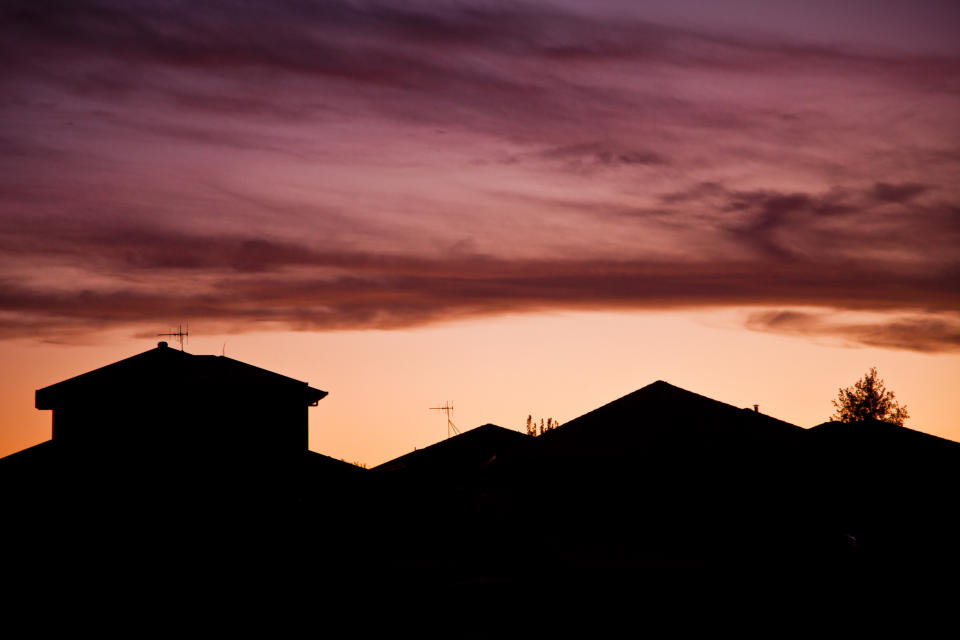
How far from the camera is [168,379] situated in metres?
39.9

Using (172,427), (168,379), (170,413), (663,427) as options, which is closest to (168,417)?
(170,413)

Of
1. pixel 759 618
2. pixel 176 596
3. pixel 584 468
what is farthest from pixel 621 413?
pixel 176 596

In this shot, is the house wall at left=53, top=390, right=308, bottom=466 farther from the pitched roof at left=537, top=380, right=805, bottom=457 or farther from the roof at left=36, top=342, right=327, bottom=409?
the pitched roof at left=537, top=380, right=805, bottom=457

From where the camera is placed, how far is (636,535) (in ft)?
87.7

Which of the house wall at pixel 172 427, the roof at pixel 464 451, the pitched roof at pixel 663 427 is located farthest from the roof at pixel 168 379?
the roof at pixel 464 451

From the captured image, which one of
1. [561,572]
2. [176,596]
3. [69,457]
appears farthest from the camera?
[69,457]

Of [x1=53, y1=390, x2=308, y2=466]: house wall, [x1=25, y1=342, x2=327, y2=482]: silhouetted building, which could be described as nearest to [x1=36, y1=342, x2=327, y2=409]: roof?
[x1=25, y1=342, x2=327, y2=482]: silhouetted building

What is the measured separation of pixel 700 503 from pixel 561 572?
14.2 feet

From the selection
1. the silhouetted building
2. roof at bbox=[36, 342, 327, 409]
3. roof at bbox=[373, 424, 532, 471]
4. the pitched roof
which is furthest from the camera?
roof at bbox=[373, 424, 532, 471]

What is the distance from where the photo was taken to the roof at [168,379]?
39.4 metres

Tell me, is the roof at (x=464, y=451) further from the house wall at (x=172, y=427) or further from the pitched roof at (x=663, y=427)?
the pitched roof at (x=663, y=427)

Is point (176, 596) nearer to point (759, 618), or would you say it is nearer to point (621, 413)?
point (621, 413)

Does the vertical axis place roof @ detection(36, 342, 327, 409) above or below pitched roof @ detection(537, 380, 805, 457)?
above

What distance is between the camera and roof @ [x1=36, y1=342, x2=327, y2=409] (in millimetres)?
39438
